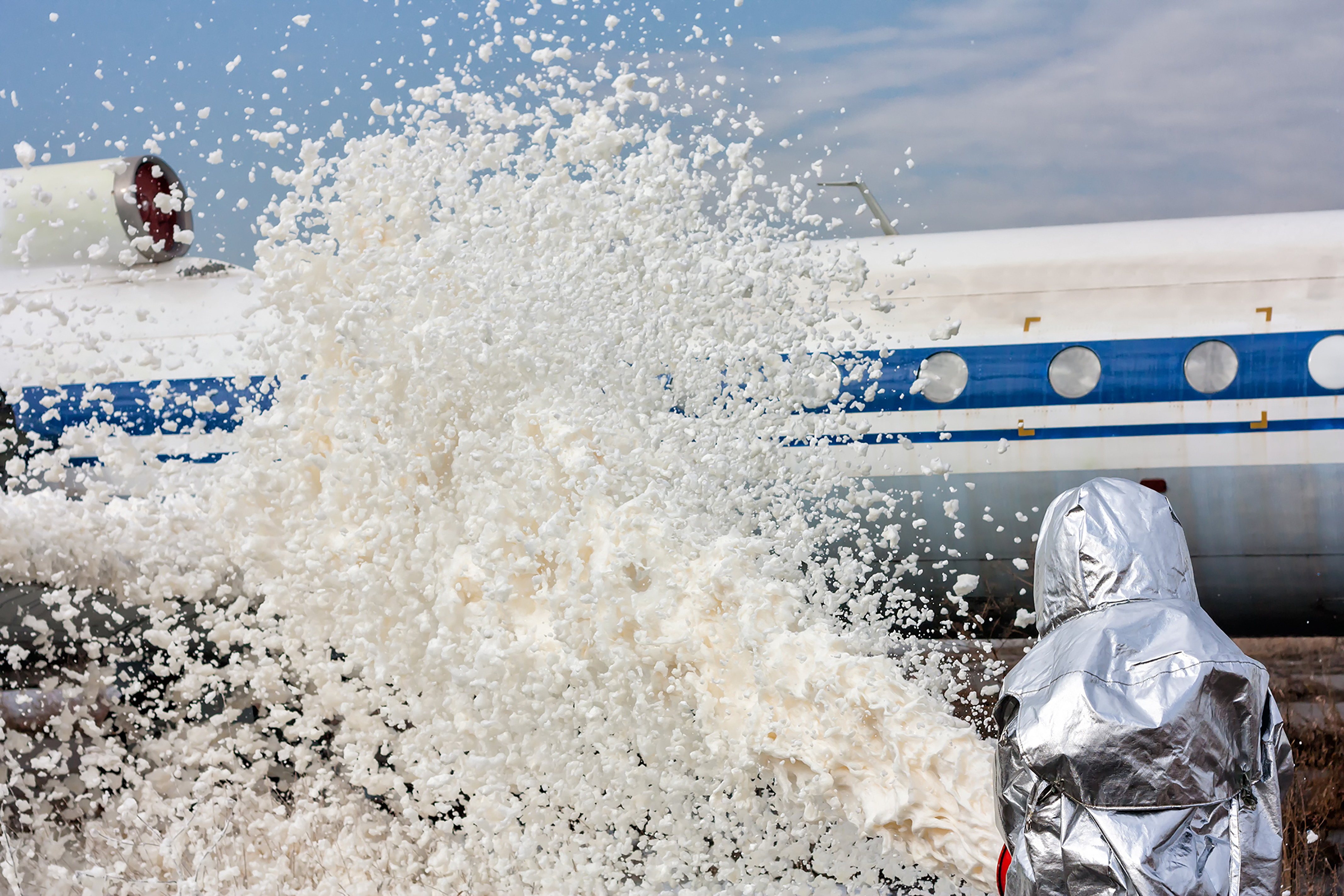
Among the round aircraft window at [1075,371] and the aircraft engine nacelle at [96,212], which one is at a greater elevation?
the aircraft engine nacelle at [96,212]

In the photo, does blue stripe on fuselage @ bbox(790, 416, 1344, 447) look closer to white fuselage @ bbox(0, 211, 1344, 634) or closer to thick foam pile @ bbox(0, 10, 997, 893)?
white fuselage @ bbox(0, 211, 1344, 634)

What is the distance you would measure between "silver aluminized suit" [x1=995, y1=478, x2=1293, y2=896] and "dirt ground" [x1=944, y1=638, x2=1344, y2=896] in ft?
4.61

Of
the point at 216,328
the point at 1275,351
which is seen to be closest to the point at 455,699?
the point at 216,328

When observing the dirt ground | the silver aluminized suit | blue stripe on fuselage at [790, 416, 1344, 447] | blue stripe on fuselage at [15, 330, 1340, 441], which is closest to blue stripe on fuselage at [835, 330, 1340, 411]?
blue stripe on fuselage at [15, 330, 1340, 441]

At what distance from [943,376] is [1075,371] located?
0.71 meters

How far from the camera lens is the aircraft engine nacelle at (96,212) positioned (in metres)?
5.89

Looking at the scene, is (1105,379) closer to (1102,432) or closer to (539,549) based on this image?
(1102,432)

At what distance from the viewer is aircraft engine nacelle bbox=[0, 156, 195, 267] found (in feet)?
19.3

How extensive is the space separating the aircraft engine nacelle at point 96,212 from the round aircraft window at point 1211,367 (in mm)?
5736

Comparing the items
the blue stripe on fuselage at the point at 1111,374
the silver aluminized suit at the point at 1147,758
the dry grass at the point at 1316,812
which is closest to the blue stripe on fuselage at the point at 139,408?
the blue stripe on fuselage at the point at 1111,374

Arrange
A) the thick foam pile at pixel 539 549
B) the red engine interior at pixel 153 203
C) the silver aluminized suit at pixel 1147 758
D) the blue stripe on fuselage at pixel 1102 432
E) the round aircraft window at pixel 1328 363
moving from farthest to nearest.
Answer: the red engine interior at pixel 153 203, the blue stripe on fuselage at pixel 1102 432, the round aircraft window at pixel 1328 363, the thick foam pile at pixel 539 549, the silver aluminized suit at pixel 1147 758

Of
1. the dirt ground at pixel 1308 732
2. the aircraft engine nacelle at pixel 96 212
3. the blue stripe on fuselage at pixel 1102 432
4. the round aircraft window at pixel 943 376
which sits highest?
the aircraft engine nacelle at pixel 96 212

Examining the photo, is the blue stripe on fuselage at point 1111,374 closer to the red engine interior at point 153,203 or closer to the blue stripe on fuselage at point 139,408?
the blue stripe on fuselage at point 139,408

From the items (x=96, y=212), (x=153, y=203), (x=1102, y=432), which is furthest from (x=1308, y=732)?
(x=96, y=212)
